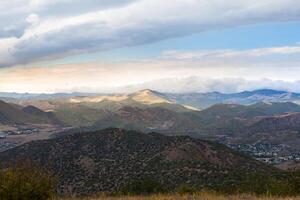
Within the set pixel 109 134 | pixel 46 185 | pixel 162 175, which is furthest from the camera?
pixel 109 134

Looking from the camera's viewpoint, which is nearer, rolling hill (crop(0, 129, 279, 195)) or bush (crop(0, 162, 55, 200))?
bush (crop(0, 162, 55, 200))

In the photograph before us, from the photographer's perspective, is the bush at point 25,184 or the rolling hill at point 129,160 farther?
the rolling hill at point 129,160

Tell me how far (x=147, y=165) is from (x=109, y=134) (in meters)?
44.9

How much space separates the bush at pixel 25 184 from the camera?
18.7 meters

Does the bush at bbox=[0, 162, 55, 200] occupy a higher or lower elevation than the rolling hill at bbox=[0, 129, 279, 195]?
higher

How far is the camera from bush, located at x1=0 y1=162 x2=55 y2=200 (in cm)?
1869

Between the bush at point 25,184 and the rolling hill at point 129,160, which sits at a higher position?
the bush at point 25,184

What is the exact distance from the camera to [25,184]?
62.3ft

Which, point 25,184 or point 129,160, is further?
point 129,160

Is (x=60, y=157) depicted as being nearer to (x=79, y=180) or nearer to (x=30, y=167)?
(x=79, y=180)

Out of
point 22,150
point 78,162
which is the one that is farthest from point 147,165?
point 22,150

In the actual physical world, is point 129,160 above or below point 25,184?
below

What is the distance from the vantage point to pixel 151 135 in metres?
134

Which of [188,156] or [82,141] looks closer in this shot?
[188,156]
